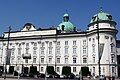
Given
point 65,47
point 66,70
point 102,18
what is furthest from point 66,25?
point 66,70

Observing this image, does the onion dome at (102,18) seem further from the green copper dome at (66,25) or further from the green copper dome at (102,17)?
the green copper dome at (66,25)

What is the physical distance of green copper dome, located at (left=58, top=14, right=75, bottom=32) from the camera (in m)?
101

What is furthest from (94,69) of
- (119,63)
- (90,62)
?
(119,63)

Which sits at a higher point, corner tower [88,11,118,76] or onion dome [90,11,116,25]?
onion dome [90,11,116,25]

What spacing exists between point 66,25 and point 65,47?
16.0 metres

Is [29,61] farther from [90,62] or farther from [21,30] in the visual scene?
[90,62]

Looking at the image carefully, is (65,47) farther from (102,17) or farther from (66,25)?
(102,17)

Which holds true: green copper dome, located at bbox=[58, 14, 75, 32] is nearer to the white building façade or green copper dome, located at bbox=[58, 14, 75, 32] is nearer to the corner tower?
the white building façade

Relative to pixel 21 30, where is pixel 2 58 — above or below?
below

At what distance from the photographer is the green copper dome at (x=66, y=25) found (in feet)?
332

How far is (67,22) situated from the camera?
106 m

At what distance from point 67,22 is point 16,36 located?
71.8ft

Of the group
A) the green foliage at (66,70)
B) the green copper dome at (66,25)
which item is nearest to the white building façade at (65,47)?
the green copper dome at (66,25)

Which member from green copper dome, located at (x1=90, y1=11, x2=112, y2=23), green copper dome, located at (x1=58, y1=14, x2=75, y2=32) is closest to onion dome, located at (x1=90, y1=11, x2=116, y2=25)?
green copper dome, located at (x1=90, y1=11, x2=112, y2=23)
